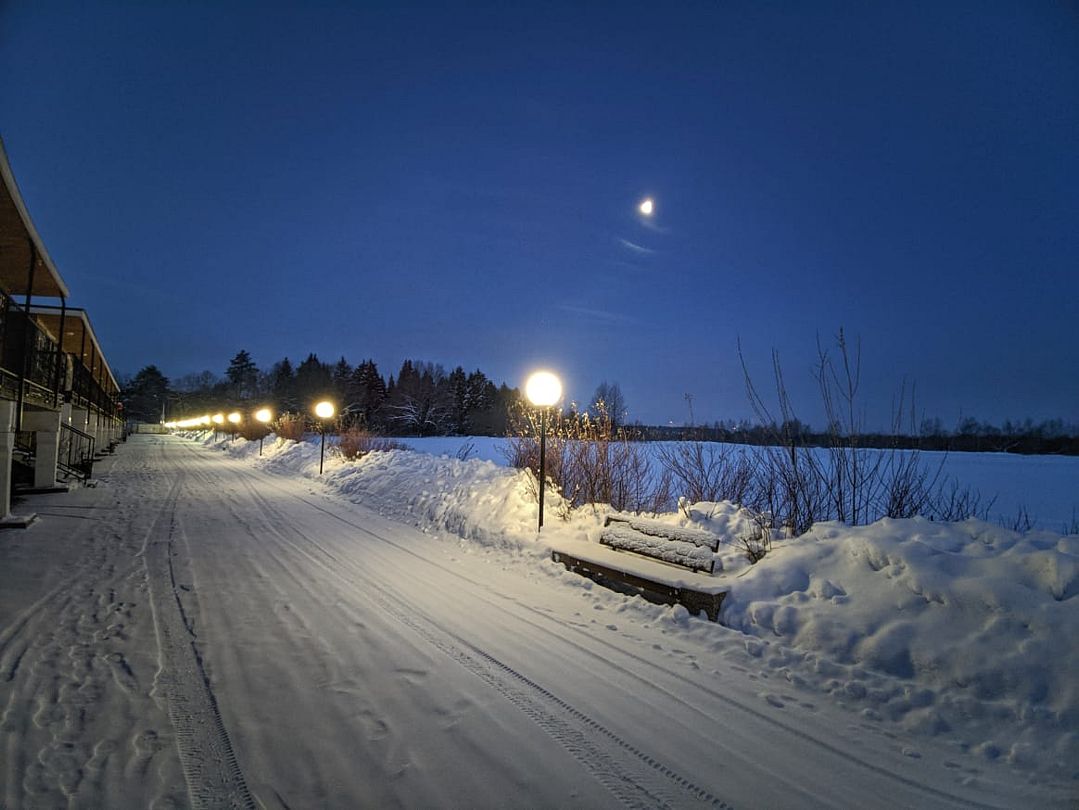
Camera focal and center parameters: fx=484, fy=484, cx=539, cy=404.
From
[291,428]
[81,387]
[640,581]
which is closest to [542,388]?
[640,581]

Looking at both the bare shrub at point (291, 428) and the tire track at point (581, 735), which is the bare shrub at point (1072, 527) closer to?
the tire track at point (581, 735)

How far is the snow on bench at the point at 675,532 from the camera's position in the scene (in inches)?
219

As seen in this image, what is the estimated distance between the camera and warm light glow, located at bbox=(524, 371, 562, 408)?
25.4 feet

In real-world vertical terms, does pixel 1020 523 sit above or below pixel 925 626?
above

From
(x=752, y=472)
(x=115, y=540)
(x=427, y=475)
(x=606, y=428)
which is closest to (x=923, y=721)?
(x=752, y=472)

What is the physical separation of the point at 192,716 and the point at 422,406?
2104 inches

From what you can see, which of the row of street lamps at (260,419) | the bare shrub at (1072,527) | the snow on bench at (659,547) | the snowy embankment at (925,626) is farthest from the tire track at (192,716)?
the row of street lamps at (260,419)

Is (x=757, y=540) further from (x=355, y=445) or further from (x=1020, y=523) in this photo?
(x=355, y=445)

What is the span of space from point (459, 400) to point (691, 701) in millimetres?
57570

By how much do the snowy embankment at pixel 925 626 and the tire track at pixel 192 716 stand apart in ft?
10.7

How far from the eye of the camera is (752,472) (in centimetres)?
805

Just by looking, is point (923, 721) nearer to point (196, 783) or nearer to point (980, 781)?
point (980, 781)

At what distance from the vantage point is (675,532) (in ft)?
19.2

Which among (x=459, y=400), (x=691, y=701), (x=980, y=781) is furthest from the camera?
(x=459, y=400)
